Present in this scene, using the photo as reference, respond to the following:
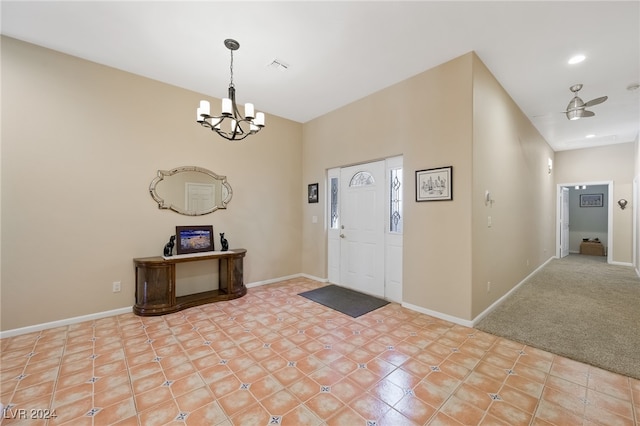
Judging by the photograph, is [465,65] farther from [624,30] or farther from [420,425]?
[420,425]

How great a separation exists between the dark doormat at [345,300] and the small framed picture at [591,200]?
9.15 meters

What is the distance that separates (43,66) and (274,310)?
13.2 feet

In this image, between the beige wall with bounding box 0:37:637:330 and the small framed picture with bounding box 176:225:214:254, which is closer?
the beige wall with bounding box 0:37:637:330

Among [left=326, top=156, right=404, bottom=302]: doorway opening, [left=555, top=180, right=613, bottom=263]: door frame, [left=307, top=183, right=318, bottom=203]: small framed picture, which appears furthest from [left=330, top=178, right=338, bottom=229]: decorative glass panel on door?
[left=555, top=180, right=613, bottom=263]: door frame

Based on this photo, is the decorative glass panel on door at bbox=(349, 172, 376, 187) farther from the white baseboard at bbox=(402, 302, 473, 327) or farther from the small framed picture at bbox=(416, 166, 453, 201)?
the white baseboard at bbox=(402, 302, 473, 327)

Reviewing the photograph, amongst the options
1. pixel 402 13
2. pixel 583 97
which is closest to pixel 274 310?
pixel 402 13

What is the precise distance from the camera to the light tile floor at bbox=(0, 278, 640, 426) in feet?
5.64

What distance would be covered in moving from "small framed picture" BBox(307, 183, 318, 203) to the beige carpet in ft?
10.9

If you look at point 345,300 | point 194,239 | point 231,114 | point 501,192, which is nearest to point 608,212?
point 501,192

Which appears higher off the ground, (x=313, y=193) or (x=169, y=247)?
(x=313, y=193)

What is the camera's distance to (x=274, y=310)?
11.8 feet

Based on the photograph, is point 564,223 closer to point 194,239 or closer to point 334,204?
point 334,204

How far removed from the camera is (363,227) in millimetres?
4387

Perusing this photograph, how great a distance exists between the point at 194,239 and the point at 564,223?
10.2 meters
